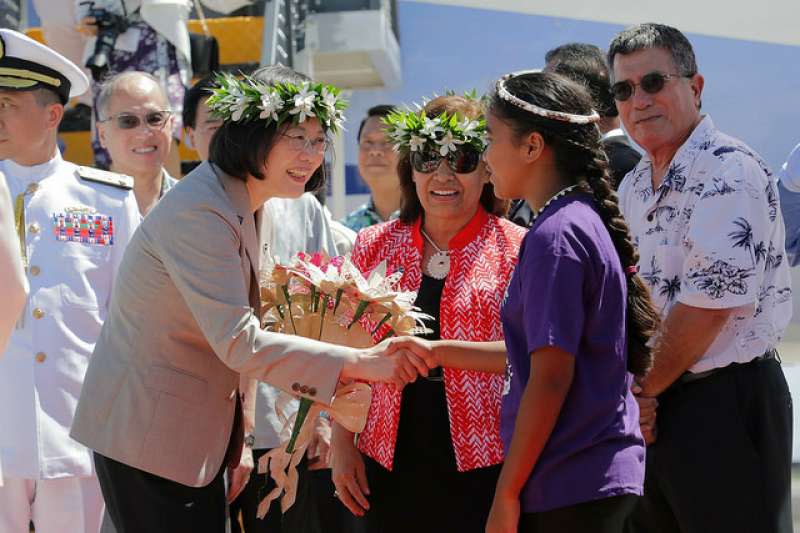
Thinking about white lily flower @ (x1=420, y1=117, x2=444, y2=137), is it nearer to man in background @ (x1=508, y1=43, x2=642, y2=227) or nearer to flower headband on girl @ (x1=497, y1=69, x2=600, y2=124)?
man in background @ (x1=508, y1=43, x2=642, y2=227)

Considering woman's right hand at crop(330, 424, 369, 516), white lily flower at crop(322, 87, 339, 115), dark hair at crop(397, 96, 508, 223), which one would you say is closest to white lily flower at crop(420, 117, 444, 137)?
dark hair at crop(397, 96, 508, 223)

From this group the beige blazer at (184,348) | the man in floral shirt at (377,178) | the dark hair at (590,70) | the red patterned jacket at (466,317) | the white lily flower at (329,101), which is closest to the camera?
the beige blazer at (184,348)

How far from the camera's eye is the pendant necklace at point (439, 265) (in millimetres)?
3828

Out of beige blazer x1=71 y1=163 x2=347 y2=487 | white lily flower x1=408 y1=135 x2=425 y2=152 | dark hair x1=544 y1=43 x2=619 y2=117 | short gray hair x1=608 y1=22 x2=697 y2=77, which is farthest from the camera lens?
dark hair x1=544 y1=43 x2=619 y2=117

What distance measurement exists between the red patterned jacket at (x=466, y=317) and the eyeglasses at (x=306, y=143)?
Answer: 586 millimetres

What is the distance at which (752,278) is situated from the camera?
334cm

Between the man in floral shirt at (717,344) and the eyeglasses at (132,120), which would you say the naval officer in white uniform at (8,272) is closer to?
the man in floral shirt at (717,344)

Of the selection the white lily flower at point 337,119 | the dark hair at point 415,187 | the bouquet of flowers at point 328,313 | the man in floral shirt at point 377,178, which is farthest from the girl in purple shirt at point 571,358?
the man in floral shirt at point 377,178

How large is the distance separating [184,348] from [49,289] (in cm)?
123

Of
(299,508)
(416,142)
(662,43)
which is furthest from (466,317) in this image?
(299,508)

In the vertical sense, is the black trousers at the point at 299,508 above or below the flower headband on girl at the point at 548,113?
below

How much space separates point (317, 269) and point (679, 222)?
1.20 m

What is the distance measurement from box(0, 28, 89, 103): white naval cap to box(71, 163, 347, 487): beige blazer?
1.30m

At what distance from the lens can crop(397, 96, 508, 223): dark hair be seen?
4.02m
